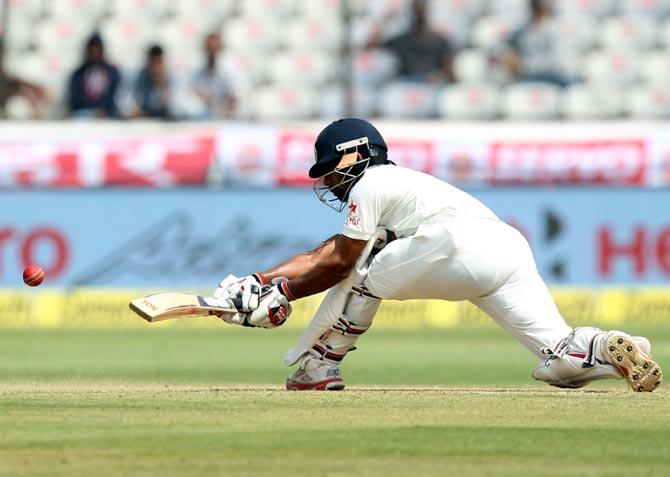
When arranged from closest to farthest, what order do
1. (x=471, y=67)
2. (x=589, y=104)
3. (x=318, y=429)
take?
(x=318, y=429), (x=589, y=104), (x=471, y=67)

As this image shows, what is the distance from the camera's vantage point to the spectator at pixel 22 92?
15211 mm

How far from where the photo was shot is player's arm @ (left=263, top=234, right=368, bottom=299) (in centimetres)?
671

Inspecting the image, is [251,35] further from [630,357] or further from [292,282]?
[630,357]

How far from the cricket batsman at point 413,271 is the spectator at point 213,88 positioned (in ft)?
27.8

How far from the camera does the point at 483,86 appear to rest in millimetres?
15820

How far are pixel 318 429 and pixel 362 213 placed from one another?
57.9 inches

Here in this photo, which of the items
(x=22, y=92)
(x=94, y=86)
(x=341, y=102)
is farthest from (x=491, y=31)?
(x=22, y=92)

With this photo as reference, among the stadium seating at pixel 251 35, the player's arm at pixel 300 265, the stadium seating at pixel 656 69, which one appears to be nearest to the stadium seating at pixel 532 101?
the stadium seating at pixel 656 69

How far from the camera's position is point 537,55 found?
1584 centimetres

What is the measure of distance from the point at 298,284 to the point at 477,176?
7.91 meters

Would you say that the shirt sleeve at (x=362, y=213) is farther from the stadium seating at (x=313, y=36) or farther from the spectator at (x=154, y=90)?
the stadium seating at (x=313, y=36)

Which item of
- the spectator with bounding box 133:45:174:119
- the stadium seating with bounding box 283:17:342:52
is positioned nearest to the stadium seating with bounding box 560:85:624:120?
the stadium seating with bounding box 283:17:342:52

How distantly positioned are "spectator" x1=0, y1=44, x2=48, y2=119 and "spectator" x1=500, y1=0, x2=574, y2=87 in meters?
4.90

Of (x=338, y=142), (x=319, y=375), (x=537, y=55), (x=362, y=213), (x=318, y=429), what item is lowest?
(x=319, y=375)
